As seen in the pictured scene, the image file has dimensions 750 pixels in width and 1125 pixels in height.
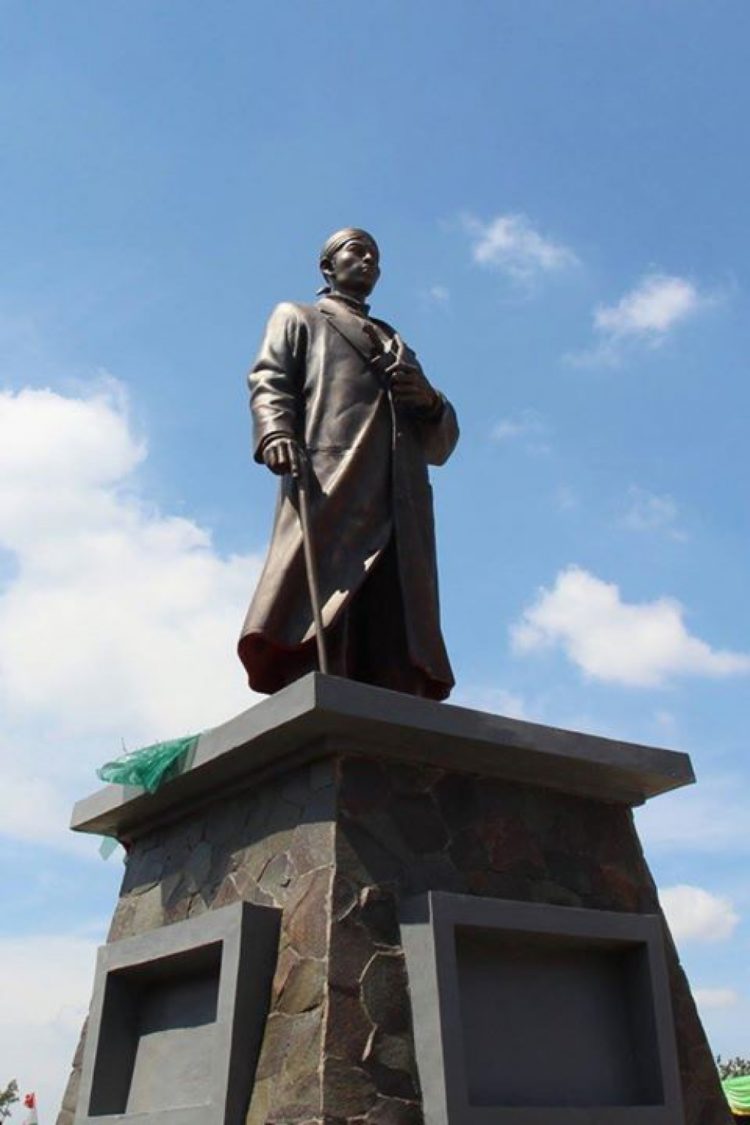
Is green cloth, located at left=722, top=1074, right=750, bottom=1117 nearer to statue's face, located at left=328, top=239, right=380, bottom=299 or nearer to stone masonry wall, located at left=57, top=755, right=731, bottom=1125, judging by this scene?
stone masonry wall, located at left=57, top=755, right=731, bottom=1125

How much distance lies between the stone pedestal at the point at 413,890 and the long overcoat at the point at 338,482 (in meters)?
0.61

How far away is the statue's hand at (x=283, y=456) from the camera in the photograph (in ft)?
17.3

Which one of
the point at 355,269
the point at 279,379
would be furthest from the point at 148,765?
the point at 355,269

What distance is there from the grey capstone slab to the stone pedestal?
1 centimetres

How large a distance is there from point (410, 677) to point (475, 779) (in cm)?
61

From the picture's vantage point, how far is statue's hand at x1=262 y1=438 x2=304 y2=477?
5266 millimetres

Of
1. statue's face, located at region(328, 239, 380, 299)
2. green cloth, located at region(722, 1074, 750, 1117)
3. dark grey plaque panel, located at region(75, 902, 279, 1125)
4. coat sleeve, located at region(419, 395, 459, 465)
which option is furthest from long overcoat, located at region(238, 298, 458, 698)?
green cloth, located at region(722, 1074, 750, 1117)

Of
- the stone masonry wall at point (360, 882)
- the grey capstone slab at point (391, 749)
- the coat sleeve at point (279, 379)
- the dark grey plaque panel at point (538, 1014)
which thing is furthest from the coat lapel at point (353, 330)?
the dark grey plaque panel at point (538, 1014)

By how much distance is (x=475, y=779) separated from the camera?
16.1 ft

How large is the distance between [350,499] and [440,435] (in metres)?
0.75

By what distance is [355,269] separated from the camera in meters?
6.09

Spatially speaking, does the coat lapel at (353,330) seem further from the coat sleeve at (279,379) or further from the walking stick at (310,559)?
the walking stick at (310,559)

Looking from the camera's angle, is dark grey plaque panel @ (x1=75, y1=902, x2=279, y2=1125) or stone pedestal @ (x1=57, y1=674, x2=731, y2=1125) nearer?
stone pedestal @ (x1=57, y1=674, x2=731, y2=1125)

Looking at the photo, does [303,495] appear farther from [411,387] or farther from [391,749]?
[391,749]
